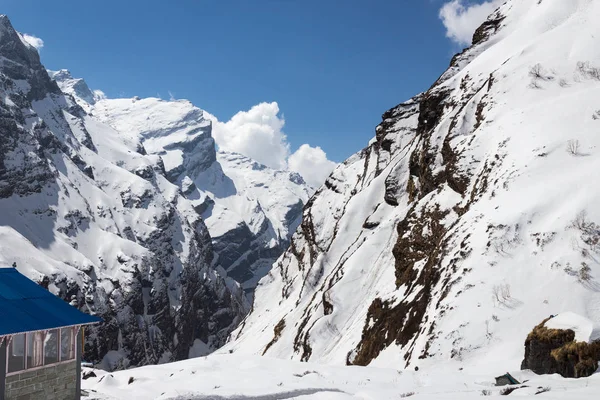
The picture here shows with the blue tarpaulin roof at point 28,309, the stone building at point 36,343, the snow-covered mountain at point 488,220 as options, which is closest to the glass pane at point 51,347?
the stone building at point 36,343

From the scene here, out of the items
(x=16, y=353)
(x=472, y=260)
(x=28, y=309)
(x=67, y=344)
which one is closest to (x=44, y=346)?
(x=67, y=344)

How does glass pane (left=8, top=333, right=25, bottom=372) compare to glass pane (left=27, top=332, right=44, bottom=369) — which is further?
glass pane (left=27, top=332, right=44, bottom=369)

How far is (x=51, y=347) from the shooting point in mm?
15906

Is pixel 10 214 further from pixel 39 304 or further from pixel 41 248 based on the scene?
pixel 39 304

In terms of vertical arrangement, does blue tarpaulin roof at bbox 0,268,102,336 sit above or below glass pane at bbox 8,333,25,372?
above

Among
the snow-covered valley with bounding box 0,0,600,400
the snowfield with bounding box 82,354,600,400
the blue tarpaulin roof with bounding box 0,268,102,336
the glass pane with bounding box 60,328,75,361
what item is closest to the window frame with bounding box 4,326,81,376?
the glass pane with bounding box 60,328,75,361

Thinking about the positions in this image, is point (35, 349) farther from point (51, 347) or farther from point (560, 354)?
point (560, 354)

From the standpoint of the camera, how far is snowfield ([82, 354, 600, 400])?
1243cm

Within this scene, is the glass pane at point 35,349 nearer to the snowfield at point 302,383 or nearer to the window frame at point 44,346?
the window frame at point 44,346

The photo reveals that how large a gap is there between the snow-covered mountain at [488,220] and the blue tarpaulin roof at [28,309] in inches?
533

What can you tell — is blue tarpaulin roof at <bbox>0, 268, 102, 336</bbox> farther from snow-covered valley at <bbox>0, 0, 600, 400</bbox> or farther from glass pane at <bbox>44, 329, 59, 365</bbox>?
snow-covered valley at <bbox>0, 0, 600, 400</bbox>

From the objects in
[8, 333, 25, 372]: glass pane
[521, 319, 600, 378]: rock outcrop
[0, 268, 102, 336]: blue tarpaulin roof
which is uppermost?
[0, 268, 102, 336]: blue tarpaulin roof

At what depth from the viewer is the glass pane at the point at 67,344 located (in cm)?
1625

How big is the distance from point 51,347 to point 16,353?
4.55 feet
